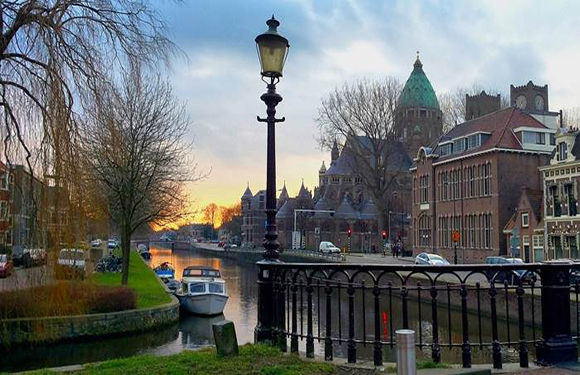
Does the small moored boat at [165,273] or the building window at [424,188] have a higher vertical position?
the building window at [424,188]

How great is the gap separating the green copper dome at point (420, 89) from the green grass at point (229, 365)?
82.6m

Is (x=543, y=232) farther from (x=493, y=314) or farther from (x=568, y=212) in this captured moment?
(x=493, y=314)

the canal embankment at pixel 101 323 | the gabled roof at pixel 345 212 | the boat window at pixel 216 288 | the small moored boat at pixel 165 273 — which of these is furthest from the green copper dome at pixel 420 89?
the canal embankment at pixel 101 323

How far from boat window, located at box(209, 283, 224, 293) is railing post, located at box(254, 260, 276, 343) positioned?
20581 mm

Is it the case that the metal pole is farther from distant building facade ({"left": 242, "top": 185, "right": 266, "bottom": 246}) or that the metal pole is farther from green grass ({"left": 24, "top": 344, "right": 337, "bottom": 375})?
distant building facade ({"left": 242, "top": 185, "right": 266, "bottom": 246})

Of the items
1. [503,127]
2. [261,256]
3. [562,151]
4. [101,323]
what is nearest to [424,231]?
[503,127]

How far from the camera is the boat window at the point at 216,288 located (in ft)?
91.6

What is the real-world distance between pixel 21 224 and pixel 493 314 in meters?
8.01

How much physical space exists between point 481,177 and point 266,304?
39.6 meters

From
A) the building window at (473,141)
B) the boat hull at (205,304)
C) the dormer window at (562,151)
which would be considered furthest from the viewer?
the building window at (473,141)

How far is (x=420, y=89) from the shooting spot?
9044 centimetres

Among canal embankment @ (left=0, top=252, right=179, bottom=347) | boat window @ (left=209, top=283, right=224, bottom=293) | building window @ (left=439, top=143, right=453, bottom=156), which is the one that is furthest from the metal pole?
building window @ (left=439, top=143, right=453, bottom=156)

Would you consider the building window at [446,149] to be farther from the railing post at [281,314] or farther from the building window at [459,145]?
the railing post at [281,314]

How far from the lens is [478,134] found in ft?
147
